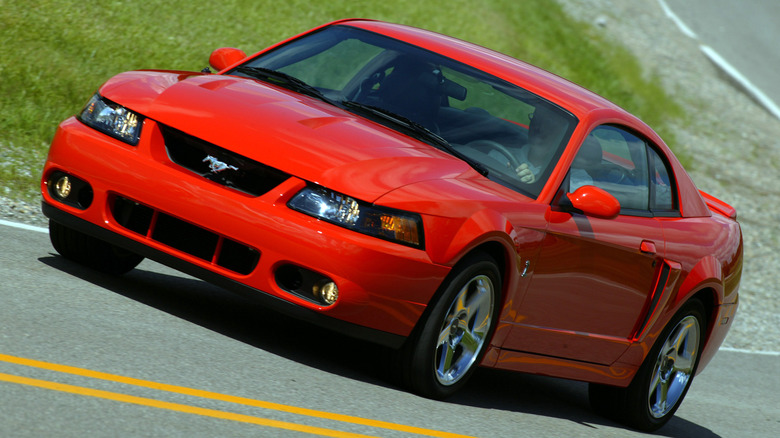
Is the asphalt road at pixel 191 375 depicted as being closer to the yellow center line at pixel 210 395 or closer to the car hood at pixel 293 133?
the yellow center line at pixel 210 395

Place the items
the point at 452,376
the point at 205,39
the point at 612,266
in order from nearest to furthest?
the point at 452,376 < the point at 612,266 < the point at 205,39

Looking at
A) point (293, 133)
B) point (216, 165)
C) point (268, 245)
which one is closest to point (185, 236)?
point (216, 165)

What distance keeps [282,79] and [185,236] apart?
147 cm

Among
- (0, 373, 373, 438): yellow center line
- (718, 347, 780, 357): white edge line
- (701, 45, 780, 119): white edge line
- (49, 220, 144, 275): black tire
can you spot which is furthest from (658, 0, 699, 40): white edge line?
Answer: (0, 373, 373, 438): yellow center line

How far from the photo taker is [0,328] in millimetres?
5086

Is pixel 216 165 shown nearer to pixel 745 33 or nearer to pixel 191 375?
pixel 191 375

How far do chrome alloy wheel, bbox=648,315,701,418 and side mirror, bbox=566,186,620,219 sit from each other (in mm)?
1451

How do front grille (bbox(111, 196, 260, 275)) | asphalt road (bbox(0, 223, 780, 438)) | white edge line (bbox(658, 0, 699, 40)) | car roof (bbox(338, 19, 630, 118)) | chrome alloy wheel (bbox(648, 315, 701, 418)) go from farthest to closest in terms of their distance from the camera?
white edge line (bbox(658, 0, 699, 40))
chrome alloy wheel (bbox(648, 315, 701, 418))
car roof (bbox(338, 19, 630, 118))
front grille (bbox(111, 196, 260, 275))
asphalt road (bbox(0, 223, 780, 438))

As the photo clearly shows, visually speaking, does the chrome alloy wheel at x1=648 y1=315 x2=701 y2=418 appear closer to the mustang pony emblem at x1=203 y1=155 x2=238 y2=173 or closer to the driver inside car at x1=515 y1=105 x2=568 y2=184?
the driver inside car at x1=515 y1=105 x2=568 y2=184

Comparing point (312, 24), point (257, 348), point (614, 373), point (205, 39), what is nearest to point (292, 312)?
point (257, 348)

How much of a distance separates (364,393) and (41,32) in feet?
28.6

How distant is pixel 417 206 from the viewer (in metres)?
5.28

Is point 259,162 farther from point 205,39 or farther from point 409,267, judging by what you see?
point 205,39

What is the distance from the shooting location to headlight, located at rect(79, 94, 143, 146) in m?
5.74
